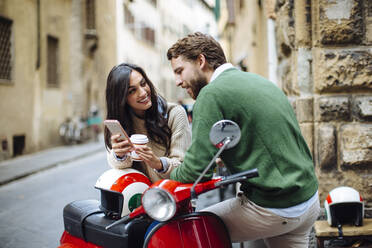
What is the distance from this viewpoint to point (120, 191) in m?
2.39

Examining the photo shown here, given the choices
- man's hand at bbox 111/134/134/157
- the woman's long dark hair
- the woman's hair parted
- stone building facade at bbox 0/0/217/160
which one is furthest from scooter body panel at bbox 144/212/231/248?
stone building facade at bbox 0/0/217/160

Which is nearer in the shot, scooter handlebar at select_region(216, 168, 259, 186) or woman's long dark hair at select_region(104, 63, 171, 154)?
scooter handlebar at select_region(216, 168, 259, 186)

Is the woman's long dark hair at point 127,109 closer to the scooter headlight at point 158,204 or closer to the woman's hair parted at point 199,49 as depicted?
the woman's hair parted at point 199,49

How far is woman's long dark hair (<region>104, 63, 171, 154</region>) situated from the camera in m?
2.85

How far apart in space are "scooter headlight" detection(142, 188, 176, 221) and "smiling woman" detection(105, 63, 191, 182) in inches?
31.7

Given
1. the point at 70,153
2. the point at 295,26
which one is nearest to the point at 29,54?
the point at 70,153

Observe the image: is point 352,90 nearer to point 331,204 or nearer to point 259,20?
point 331,204

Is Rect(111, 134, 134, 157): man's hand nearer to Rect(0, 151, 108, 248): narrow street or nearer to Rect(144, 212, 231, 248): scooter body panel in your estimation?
Rect(144, 212, 231, 248): scooter body panel

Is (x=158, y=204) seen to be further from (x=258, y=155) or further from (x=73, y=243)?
(x=73, y=243)

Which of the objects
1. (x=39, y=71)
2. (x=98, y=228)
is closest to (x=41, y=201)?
(x=98, y=228)

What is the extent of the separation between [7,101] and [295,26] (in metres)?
9.53

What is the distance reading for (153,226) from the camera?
6.87ft

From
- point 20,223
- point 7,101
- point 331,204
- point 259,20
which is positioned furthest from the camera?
point 7,101

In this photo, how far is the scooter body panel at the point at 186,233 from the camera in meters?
2.01
